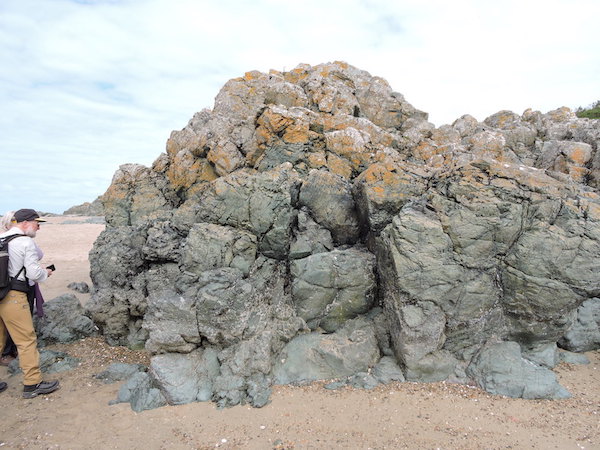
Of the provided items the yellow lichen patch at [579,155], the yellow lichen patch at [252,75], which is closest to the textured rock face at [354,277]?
the yellow lichen patch at [579,155]

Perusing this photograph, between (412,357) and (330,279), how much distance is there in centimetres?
264

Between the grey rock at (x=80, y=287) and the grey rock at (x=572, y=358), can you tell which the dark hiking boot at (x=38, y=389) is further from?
the grey rock at (x=572, y=358)

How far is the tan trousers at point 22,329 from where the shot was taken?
7.23m

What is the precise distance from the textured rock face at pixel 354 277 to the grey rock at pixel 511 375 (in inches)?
1.1

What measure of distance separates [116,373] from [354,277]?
6246mm

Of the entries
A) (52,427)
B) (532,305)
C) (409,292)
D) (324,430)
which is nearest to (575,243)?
(532,305)

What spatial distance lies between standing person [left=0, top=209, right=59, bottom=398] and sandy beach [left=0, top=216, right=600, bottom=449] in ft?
1.57

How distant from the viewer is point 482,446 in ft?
19.6

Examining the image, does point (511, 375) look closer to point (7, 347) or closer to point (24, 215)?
point (24, 215)

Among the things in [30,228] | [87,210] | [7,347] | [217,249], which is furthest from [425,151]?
[87,210]

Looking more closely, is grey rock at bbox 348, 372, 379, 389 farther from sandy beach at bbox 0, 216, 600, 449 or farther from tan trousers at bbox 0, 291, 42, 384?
tan trousers at bbox 0, 291, 42, 384

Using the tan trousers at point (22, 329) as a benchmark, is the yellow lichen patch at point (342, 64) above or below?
above

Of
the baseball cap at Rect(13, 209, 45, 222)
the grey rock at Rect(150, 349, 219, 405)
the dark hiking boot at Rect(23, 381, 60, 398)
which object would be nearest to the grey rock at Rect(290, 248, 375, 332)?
the grey rock at Rect(150, 349, 219, 405)

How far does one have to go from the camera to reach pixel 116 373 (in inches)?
319
